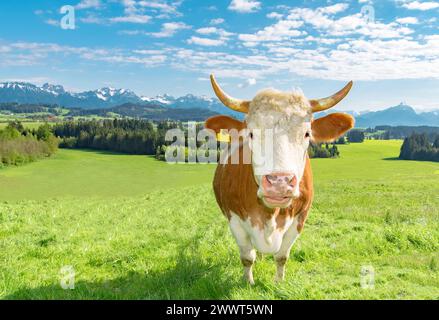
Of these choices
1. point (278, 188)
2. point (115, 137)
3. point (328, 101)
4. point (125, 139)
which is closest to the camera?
point (278, 188)

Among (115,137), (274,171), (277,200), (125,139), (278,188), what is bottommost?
(125,139)

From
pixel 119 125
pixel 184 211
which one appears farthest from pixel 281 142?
pixel 119 125

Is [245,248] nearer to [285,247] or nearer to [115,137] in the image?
[285,247]

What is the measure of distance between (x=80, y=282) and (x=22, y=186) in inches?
1611

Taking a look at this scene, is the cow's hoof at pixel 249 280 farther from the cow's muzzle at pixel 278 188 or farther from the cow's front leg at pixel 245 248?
the cow's muzzle at pixel 278 188

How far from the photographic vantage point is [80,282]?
6.60 metres

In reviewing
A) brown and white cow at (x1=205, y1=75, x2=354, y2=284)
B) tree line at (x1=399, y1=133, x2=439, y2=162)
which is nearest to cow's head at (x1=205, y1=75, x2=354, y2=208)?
brown and white cow at (x1=205, y1=75, x2=354, y2=284)

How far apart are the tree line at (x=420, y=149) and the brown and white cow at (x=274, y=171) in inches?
3419

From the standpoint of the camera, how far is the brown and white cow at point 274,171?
14.4 ft

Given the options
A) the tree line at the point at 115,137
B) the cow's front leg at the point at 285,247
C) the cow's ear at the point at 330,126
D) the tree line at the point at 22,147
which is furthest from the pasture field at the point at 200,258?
the tree line at the point at 115,137

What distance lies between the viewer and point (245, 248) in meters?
5.91

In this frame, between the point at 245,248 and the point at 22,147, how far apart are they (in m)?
75.1

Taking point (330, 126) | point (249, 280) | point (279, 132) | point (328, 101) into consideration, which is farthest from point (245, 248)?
point (328, 101)
